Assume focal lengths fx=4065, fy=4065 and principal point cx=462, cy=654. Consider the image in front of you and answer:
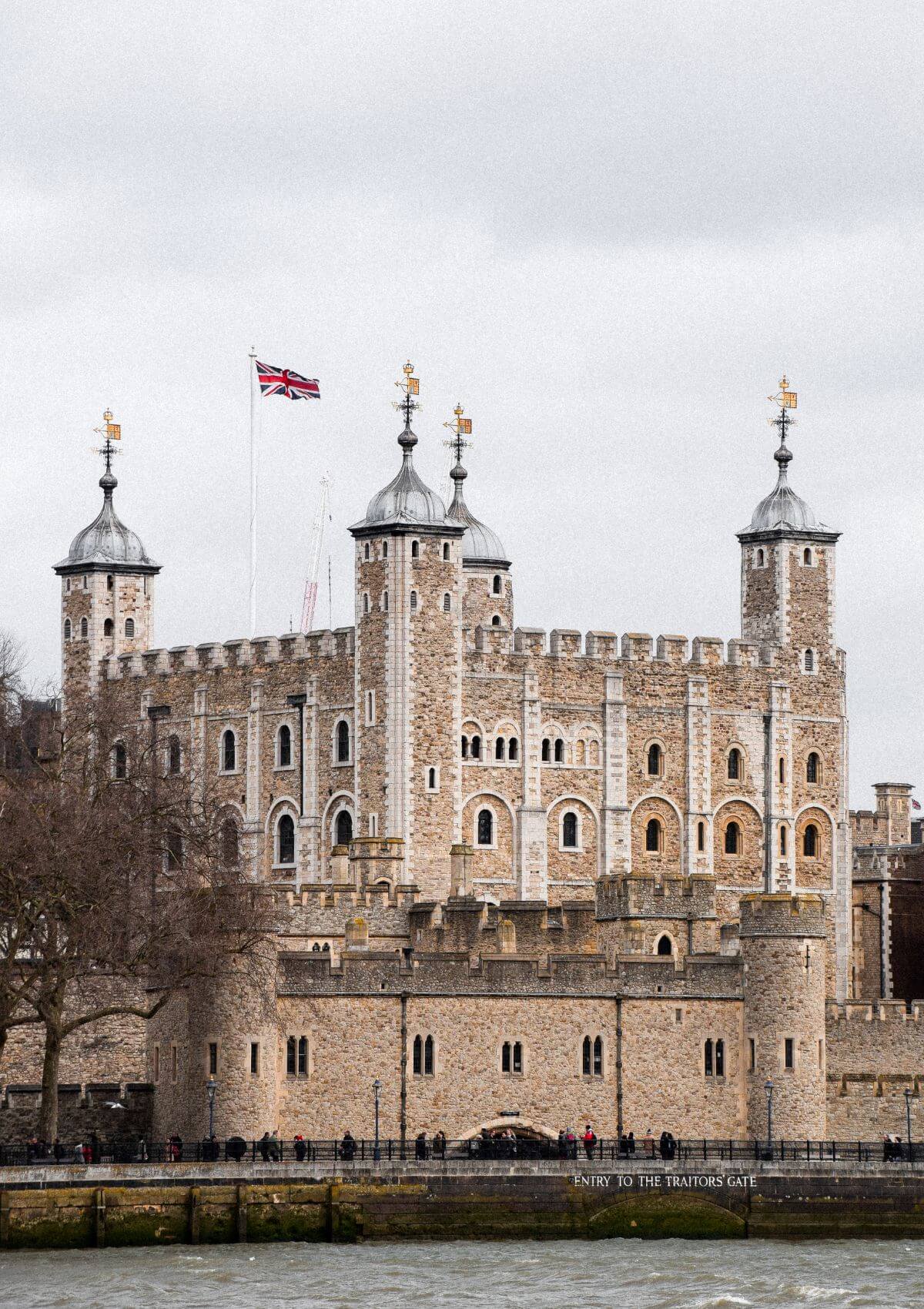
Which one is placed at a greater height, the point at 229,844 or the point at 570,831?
the point at 570,831

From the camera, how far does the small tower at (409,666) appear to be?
115 meters

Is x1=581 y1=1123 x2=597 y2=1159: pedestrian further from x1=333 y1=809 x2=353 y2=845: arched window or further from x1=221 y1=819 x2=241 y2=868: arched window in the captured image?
x1=333 y1=809 x2=353 y2=845: arched window

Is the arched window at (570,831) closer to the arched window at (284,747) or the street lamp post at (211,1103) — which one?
the arched window at (284,747)

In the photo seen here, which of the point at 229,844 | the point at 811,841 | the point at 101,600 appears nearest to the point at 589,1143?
the point at 229,844

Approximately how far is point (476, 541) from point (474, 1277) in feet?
193

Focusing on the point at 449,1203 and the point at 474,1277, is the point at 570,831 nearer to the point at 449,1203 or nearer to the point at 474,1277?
the point at 449,1203

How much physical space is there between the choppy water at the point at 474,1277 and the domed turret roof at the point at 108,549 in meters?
51.1

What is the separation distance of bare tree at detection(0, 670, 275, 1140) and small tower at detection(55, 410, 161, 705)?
34.0 meters

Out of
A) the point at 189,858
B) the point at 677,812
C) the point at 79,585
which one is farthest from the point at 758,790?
the point at 189,858

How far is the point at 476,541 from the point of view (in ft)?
436

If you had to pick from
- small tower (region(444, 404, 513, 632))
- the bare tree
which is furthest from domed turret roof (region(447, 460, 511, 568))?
the bare tree

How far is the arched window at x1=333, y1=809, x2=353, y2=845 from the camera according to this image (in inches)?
4604

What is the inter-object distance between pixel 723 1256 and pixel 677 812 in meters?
43.0

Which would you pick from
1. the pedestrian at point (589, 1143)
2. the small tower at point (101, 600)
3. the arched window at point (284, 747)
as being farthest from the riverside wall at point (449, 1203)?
the small tower at point (101, 600)
